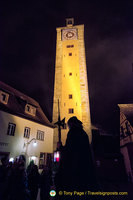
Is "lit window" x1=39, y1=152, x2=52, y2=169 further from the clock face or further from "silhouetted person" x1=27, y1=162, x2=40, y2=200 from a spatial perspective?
the clock face

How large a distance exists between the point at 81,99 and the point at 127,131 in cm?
1071

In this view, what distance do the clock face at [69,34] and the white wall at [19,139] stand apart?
25.8 meters

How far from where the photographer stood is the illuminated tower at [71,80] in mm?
24406

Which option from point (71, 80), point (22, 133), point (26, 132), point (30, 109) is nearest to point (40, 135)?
point (26, 132)

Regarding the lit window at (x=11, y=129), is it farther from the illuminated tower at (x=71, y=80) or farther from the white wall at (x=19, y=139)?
the illuminated tower at (x=71, y=80)

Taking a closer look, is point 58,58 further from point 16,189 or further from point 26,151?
point 16,189

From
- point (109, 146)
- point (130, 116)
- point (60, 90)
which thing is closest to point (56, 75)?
point (60, 90)

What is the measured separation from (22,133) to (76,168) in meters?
14.4

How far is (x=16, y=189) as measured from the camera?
387 cm

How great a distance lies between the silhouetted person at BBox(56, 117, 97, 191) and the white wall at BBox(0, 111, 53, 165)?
498 inches

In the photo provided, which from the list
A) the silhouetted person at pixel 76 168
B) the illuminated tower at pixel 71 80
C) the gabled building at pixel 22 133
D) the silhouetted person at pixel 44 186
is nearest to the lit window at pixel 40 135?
the gabled building at pixel 22 133

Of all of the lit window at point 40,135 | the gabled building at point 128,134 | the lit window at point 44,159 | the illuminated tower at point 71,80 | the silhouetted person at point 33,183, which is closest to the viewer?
the silhouetted person at point 33,183

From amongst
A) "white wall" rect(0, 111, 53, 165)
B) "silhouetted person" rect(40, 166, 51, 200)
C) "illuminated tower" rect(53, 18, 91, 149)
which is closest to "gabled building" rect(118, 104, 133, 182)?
"illuminated tower" rect(53, 18, 91, 149)

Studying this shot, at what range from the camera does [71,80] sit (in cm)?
2738
